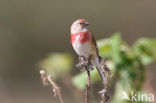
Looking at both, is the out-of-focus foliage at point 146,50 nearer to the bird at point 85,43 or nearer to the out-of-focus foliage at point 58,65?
the bird at point 85,43

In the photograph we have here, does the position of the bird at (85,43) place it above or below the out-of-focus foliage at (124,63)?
above

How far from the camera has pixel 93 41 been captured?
2547mm

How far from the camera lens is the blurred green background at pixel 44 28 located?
7.55m

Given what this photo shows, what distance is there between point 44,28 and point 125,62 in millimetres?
6190

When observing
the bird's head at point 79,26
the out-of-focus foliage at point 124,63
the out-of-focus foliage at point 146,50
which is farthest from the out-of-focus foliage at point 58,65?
the bird's head at point 79,26

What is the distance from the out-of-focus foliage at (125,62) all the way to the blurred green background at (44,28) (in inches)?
144

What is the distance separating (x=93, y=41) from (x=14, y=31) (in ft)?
20.2

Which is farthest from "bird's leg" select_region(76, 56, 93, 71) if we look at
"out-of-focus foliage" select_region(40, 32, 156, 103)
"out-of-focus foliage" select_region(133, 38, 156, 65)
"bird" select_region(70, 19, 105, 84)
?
"out-of-focus foliage" select_region(133, 38, 156, 65)

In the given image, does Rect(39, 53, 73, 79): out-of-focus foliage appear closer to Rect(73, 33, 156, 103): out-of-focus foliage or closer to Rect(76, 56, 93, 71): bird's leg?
Rect(73, 33, 156, 103): out-of-focus foliage

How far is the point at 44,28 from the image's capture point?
908 cm

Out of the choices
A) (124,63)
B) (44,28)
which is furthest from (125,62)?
(44,28)

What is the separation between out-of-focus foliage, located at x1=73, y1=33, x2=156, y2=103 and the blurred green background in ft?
12.0

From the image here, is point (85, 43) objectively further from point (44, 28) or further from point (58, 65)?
point (44, 28)

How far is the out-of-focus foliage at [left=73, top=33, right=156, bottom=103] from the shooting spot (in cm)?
286
